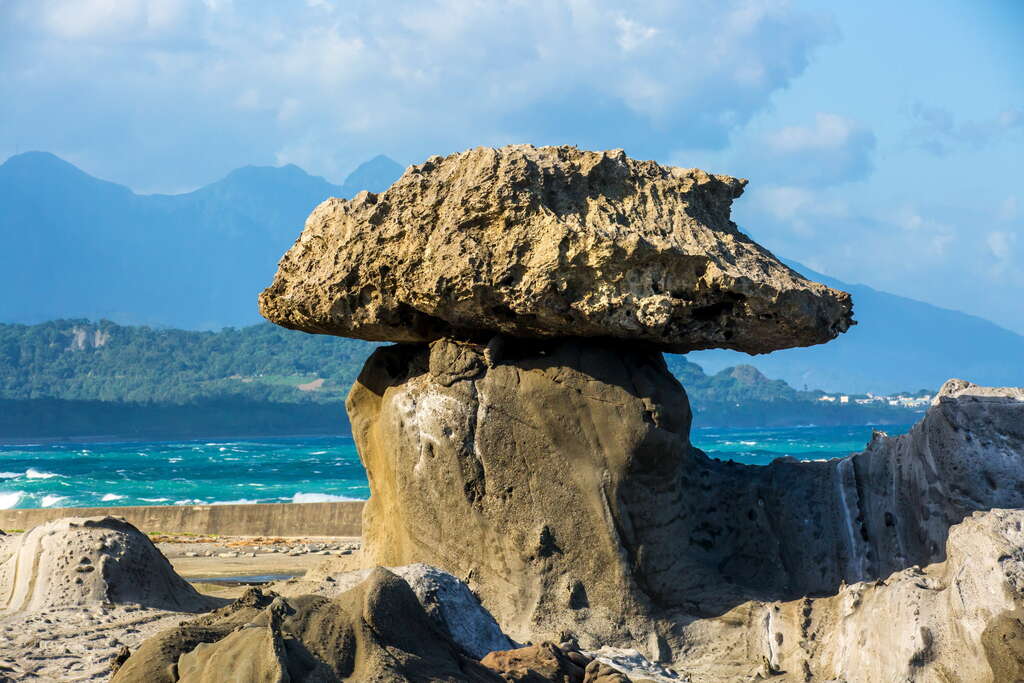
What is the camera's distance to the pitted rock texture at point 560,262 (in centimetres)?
723

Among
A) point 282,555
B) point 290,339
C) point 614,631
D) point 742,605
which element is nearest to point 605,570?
point 614,631

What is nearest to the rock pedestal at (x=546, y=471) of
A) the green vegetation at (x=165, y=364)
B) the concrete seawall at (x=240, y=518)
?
the concrete seawall at (x=240, y=518)

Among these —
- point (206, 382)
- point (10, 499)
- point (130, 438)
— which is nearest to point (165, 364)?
point (206, 382)

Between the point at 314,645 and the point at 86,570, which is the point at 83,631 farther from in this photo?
the point at 314,645

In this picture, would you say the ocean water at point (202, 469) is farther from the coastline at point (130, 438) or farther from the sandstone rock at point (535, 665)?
the sandstone rock at point (535, 665)

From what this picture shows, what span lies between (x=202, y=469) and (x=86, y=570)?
141ft

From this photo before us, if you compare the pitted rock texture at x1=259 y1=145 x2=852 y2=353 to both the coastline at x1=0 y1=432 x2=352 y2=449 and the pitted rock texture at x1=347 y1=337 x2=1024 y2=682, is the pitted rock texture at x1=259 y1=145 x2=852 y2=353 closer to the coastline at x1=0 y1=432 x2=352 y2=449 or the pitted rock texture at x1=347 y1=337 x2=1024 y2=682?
the pitted rock texture at x1=347 y1=337 x2=1024 y2=682

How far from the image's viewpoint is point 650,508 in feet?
25.2

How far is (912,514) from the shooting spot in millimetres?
7672

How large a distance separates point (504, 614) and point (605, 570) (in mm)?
710

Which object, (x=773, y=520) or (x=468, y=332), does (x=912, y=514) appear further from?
(x=468, y=332)

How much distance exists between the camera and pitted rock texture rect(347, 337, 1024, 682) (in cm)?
738

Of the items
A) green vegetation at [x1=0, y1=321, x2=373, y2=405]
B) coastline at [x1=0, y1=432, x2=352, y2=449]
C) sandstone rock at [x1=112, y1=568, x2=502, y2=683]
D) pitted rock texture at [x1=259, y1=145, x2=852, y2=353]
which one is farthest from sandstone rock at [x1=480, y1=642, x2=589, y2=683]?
green vegetation at [x1=0, y1=321, x2=373, y2=405]

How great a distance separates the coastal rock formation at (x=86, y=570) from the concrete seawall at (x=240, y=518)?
8.00 metres
